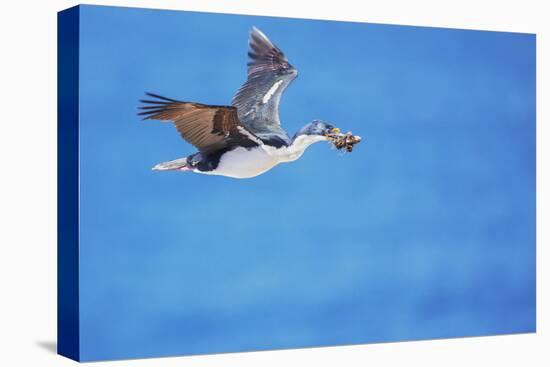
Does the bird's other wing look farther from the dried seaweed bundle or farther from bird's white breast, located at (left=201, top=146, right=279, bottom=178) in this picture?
the dried seaweed bundle

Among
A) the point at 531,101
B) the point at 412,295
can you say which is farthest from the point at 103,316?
the point at 531,101

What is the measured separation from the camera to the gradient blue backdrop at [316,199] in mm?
8109

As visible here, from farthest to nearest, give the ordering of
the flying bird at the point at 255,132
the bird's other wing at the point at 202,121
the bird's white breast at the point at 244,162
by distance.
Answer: the bird's white breast at the point at 244,162
the flying bird at the point at 255,132
the bird's other wing at the point at 202,121

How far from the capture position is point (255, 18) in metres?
8.63

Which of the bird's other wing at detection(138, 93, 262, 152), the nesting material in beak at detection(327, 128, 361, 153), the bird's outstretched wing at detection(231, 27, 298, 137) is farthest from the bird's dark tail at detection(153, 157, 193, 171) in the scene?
the nesting material in beak at detection(327, 128, 361, 153)

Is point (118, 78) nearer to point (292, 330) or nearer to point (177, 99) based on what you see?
point (177, 99)

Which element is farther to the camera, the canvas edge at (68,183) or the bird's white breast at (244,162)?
the bird's white breast at (244,162)

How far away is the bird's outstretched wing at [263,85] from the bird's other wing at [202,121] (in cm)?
23

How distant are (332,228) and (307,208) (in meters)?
0.25

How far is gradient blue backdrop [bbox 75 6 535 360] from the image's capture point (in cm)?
811

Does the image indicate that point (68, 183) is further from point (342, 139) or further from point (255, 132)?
point (342, 139)

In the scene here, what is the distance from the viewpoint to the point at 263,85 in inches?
339

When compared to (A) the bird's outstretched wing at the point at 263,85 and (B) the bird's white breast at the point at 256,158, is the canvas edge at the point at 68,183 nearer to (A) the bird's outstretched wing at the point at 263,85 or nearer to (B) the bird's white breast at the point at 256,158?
(B) the bird's white breast at the point at 256,158

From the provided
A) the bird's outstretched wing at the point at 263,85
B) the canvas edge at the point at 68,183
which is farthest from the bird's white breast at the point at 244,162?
the canvas edge at the point at 68,183
